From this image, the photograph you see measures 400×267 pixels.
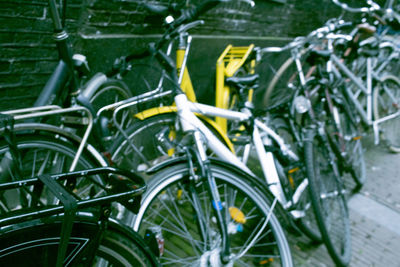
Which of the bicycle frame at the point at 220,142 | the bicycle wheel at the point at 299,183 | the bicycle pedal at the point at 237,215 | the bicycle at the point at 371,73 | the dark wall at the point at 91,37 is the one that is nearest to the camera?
the bicycle frame at the point at 220,142

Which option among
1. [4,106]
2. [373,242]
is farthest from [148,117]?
[373,242]

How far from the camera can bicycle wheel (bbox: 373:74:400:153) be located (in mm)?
4821

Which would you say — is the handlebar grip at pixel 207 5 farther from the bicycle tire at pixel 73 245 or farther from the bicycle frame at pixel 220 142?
the bicycle tire at pixel 73 245

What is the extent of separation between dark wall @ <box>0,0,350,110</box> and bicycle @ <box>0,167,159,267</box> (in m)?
1.53

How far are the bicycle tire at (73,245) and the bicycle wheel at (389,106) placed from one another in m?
4.44

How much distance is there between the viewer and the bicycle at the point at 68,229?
101 cm

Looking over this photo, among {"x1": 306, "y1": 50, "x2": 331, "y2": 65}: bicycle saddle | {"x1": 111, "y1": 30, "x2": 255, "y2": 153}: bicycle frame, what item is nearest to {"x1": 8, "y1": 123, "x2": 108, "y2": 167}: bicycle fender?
{"x1": 111, "y1": 30, "x2": 255, "y2": 153}: bicycle frame

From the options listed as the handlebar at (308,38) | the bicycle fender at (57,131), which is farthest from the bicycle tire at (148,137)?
the handlebar at (308,38)

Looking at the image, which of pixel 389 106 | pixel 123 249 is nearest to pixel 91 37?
pixel 123 249

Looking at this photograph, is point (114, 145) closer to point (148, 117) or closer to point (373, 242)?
point (148, 117)

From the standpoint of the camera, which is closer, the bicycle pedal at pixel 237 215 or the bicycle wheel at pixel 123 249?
the bicycle wheel at pixel 123 249

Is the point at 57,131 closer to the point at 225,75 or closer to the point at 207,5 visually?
the point at 207,5

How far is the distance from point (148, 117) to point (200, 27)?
1.83 m

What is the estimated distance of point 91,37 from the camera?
2707 millimetres
